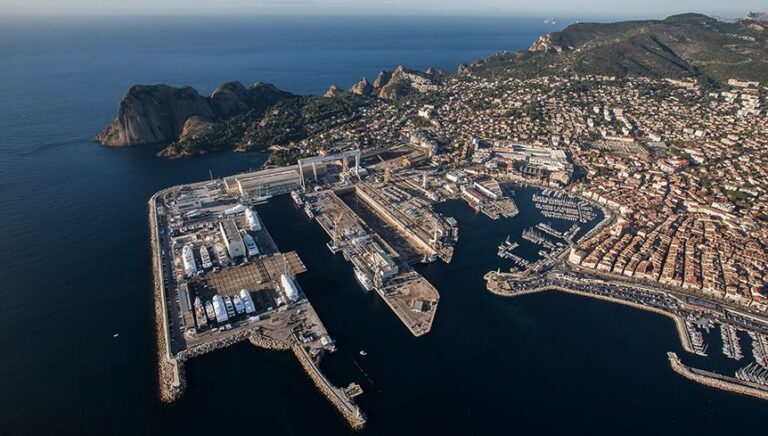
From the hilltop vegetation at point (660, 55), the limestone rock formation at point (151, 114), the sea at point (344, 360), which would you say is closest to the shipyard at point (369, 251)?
the sea at point (344, 360)

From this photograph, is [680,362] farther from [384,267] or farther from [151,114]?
[151,114]

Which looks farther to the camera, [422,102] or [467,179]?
[422,102]

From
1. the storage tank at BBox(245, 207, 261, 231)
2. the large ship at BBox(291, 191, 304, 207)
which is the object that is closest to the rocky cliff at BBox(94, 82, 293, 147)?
the large ship at BBox(291, 191, 304, 207)

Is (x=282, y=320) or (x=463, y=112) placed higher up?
(x=463, y=112)

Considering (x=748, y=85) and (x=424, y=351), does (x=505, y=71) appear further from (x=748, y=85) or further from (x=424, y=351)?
(x=424, y=351)

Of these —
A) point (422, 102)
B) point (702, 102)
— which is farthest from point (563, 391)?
point (702, 102)

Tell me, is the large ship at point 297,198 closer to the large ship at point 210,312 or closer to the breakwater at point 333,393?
the large ship at point 210,312
